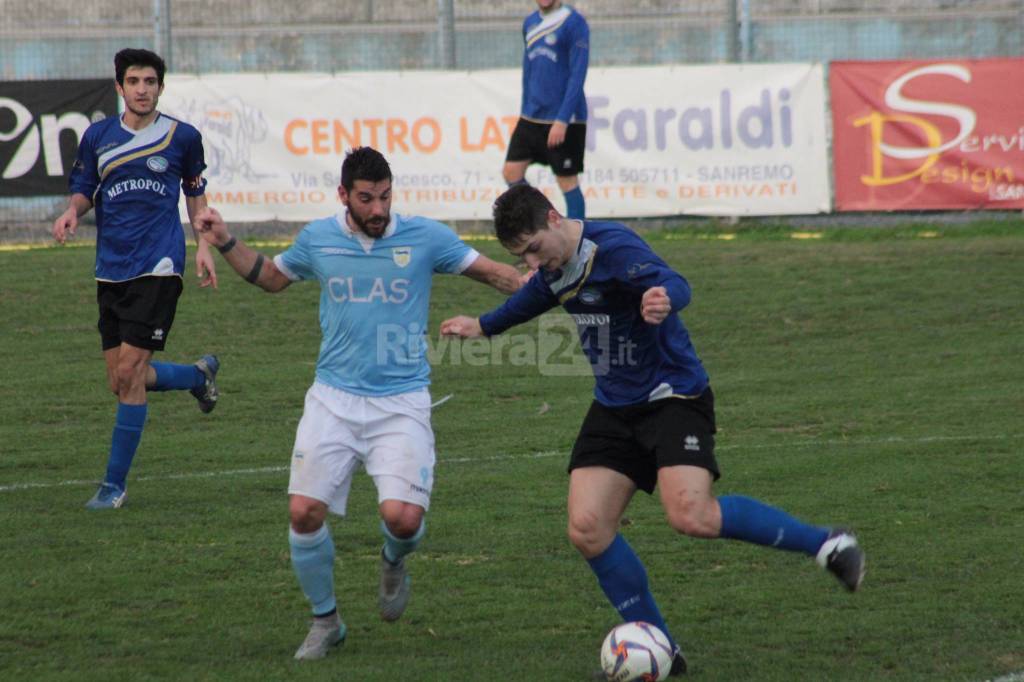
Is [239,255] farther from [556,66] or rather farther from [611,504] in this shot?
[556,66]

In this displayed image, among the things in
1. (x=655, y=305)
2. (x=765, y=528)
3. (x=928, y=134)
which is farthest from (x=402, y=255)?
(x=928, y=134)

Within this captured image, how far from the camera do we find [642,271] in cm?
538

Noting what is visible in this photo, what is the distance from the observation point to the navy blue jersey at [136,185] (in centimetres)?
793

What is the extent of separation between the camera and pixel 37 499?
8.02 m

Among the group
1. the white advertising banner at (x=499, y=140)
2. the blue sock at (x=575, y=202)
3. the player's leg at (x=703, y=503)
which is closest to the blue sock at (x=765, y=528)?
the player's leg at (x=703, y=503)

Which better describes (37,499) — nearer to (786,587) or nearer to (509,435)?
(509,435)

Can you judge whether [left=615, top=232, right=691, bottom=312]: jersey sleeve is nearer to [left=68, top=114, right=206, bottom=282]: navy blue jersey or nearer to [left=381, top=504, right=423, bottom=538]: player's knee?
[left=381, top=504, right=423, bottom=538]: player's knee

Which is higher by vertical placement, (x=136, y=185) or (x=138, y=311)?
(x=136, y=185)

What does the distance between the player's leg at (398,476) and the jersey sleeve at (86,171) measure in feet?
9.86

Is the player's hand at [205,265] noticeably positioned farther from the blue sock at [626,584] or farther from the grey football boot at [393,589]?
the blue sock at [626,584]

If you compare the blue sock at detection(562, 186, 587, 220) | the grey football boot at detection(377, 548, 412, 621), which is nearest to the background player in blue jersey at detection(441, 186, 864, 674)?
the grey football boot at detection(377, 548, 412, 621)

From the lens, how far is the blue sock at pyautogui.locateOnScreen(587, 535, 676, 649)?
5.39 metres

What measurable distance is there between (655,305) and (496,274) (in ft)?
3.66

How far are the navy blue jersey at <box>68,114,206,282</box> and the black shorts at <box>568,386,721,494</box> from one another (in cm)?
328
